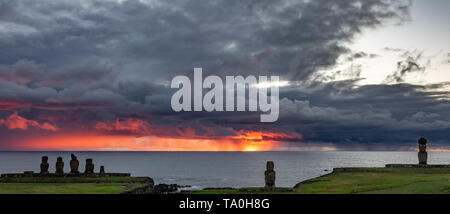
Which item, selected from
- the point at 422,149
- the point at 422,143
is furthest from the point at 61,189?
the point at 422,149

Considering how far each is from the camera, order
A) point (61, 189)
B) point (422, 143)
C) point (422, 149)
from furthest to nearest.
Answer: point (422, 149)
point (422, 143)
point (61, 189)

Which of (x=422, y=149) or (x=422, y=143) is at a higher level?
(x=422, y=143)

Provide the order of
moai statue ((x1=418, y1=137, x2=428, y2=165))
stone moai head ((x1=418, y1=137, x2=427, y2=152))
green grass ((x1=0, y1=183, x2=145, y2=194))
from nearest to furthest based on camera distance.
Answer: green grass ((x1=0, y1=183, x2=145, y2=194)) < stone moai head ((x1=418, y1=137, x2=427, y2=152)) < moai statue ((x1=418, y1=137, x2=428, y2=165))

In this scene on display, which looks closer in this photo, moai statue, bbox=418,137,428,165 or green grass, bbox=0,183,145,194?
green grass, bbox=0,183,145,194

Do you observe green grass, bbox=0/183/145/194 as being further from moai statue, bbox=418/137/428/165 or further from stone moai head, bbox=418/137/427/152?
moai statue, bbox=418/137/428/165

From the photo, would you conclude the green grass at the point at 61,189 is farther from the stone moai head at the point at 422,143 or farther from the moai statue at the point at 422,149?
the moai statue at the point at 422,149

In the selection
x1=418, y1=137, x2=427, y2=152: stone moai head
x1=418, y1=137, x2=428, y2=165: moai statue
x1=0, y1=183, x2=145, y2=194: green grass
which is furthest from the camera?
x1=418, y1=137, x2=428, y2=165: moai statue

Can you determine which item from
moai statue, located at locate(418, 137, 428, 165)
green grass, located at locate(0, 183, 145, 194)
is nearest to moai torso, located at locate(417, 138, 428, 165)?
moai statue, located at locate(418, 137, 428, 165)

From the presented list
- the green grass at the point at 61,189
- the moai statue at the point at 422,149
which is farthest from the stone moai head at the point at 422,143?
the green grass at the point at 61,189

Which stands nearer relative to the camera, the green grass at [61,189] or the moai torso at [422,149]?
the green grass at [61,189]

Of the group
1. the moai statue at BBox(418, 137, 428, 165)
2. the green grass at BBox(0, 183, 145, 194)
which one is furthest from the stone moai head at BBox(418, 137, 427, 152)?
the green grass at BBox(0, 183, 145, 194)

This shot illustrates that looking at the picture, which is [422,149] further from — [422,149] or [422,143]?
[422,143]

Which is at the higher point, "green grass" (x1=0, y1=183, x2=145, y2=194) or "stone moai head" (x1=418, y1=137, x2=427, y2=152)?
"stone moai head" (x1=418, y1=137, x2=427, y2=152)
